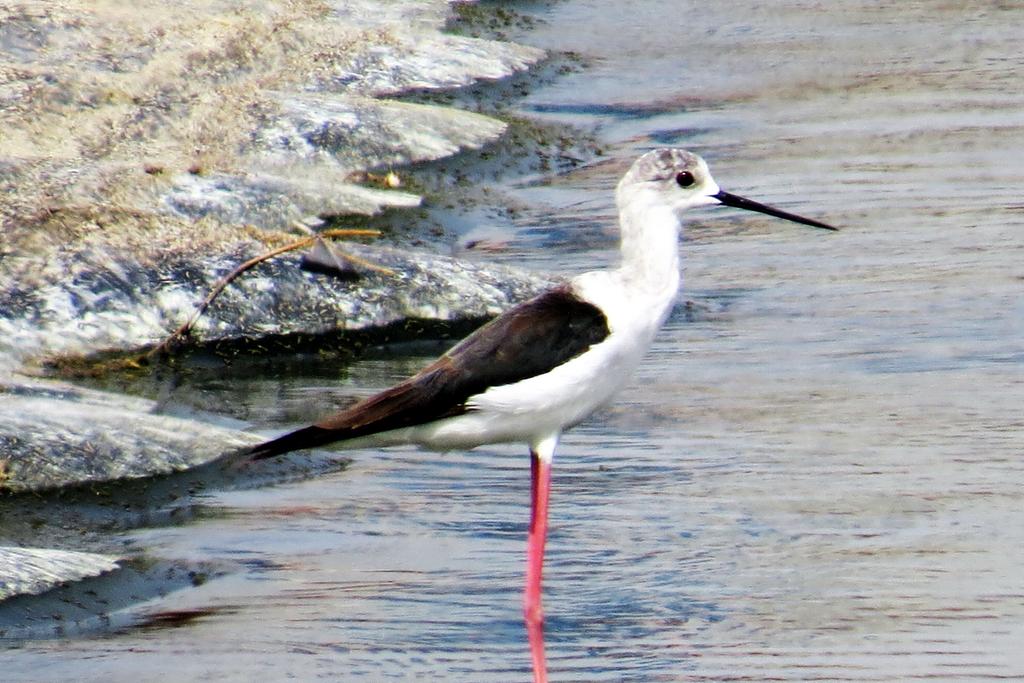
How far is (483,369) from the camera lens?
6.04 metres

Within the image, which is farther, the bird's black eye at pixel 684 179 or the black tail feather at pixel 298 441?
the bird's black eye at pixel 684 179

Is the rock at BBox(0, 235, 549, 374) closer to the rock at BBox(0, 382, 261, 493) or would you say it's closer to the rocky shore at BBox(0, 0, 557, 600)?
the rocky shore at BBox(0, 0, 557, 600)

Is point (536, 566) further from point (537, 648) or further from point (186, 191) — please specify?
point (186, 191)

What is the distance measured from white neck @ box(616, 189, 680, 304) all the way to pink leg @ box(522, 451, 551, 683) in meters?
0.62

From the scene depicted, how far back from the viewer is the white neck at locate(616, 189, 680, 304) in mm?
6125

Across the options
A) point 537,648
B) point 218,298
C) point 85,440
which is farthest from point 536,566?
point 218,298

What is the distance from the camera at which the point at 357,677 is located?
564 cm

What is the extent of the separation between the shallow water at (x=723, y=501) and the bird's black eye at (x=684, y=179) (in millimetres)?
1169

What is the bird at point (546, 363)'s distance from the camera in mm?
6000

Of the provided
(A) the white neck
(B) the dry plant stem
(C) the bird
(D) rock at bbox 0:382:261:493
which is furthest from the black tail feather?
(B) the dry plant stem

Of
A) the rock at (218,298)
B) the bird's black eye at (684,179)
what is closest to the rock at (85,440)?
the rock at (218,298)

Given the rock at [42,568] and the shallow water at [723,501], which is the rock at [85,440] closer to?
the shallow water at [723,501]

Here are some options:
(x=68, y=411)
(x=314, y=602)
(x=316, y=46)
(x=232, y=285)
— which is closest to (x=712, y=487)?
(x=314, y=602)

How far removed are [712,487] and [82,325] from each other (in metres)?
3.00
